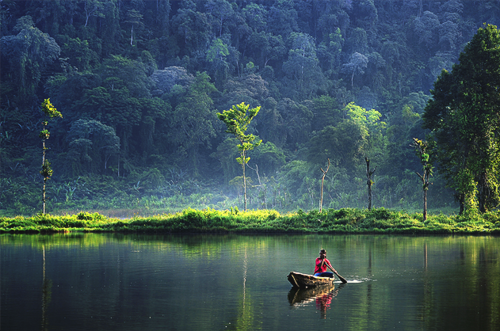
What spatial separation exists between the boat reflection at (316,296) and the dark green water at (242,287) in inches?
1.2

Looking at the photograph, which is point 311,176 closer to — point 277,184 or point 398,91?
point 277,184

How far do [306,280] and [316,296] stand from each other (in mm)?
753

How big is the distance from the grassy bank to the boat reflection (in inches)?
805

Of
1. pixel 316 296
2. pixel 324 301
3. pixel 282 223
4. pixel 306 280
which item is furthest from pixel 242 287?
pixel 282 223

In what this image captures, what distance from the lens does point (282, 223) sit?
40.8 m

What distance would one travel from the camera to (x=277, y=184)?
78562 mm

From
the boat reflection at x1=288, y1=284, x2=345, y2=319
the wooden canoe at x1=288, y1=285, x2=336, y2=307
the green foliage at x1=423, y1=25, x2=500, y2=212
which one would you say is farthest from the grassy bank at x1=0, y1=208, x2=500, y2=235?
the wooden canoe at x1=288, y1=285, x2=336, y2=307

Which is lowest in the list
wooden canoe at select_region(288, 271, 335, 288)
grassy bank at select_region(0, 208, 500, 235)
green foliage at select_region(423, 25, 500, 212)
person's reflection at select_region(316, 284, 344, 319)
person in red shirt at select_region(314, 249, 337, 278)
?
person's reflection at select_region(316, 284, 344, 319)

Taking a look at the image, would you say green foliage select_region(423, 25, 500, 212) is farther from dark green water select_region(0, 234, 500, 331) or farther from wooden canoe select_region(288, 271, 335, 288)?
wooden canoe select_region(288, 271, 335, 288)

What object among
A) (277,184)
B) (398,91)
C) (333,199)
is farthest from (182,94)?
(398,91)

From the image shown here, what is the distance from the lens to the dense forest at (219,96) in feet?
239

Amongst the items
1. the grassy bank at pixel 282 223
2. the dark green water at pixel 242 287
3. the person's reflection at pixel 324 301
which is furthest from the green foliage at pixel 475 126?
the person's reflection at pixel 324 301

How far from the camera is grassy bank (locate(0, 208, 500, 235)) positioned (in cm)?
3909

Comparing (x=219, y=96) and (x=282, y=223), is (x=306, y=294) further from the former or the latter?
(x=219, y=96)
